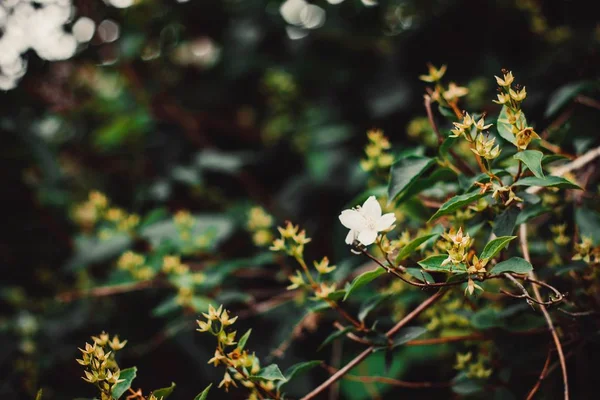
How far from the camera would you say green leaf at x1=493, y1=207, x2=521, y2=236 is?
676 mm

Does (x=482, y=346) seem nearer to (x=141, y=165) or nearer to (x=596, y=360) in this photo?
(x=596, y=360)

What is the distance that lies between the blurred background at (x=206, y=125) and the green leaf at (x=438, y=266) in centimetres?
67

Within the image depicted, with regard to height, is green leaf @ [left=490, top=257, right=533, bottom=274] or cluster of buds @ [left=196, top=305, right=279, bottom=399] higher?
green leaf @ [left=490, top=257, right=533, bottom=274]

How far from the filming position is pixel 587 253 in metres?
0.74

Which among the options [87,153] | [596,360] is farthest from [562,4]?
[87,153]

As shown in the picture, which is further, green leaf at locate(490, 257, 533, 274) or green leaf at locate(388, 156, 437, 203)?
green leaf at locate(388, 156, 437, 203)

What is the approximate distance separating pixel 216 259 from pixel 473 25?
1.24 meters

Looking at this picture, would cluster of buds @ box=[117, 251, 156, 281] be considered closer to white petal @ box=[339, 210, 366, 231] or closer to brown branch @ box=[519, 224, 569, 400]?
white petal @ box=[339, 210, 366, 231]

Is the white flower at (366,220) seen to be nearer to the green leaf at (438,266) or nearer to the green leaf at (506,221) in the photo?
the green leaf at (438,266)

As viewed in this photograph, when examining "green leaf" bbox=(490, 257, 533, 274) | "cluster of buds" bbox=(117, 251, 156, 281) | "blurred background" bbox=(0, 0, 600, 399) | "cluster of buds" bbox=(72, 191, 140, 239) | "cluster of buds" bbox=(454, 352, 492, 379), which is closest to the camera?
"green leaf" bbox=(490, 257, 533, 274)

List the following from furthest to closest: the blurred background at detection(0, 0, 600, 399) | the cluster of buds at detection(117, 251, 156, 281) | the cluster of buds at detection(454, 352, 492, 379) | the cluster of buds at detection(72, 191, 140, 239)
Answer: the blurred background at detection(0, 0, 600, 399), the cluster of buds at detection(72, 191, 140, 239), the cluster of buds at detection(117, 251, 156, 281), the cluster of buds at detection(454, 352, 492, 379)

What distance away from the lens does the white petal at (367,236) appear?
24.2 inches

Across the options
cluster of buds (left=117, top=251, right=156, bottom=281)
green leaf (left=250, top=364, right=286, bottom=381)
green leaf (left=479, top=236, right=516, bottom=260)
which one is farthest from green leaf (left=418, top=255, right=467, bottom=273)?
cluster of buds (left=117, top=251, right=156, bottom=281)

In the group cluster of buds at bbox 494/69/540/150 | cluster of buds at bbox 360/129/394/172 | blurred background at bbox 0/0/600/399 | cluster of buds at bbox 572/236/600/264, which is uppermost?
cluster of buds at bbox 494/69/540/150
